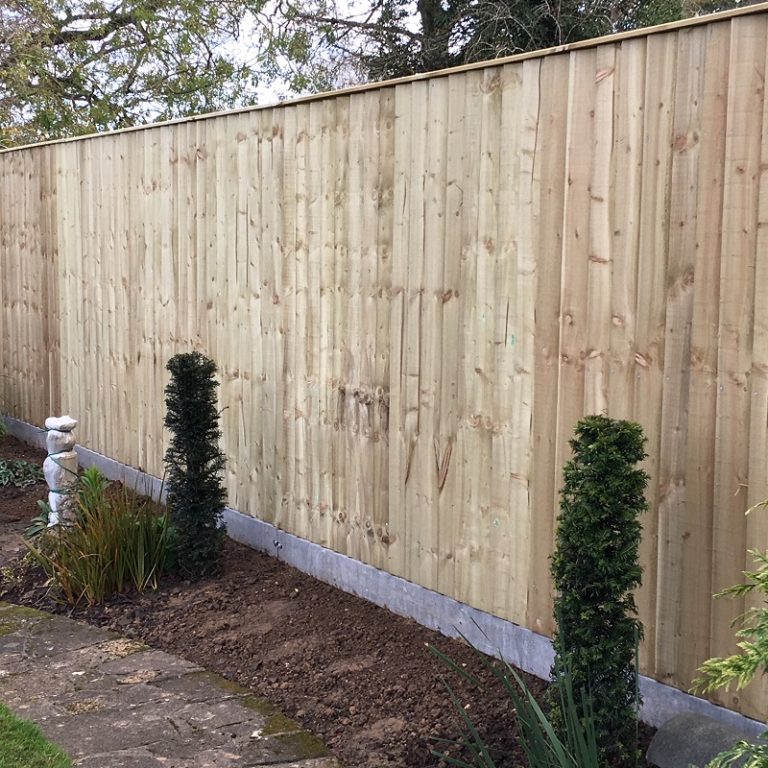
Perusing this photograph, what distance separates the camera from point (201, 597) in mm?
4949

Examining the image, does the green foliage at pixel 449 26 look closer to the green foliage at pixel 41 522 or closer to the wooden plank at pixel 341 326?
the wooden plank at pixel 341 326

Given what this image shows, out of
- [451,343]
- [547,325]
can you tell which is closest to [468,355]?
[451,343]

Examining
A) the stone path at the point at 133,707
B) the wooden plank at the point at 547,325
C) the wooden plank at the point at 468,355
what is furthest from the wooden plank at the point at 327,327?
the wooden plank at the point at 547,325

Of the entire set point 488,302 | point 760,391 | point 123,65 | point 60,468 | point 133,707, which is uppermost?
point 123,65

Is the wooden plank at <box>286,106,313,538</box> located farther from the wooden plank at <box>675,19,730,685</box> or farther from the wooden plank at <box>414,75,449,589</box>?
the wooden plank at <box>675,19,730,685</box>

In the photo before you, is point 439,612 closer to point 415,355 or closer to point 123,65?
point 415,355

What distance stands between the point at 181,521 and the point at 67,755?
1891 mm

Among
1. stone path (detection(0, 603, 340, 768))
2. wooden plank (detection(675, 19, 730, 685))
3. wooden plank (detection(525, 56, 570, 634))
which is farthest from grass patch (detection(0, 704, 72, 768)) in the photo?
wooden plank (detection(675, 19, 730, 685))

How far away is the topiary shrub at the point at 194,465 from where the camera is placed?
16.9ft

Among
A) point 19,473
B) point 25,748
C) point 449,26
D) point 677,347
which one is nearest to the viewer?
point 677,347

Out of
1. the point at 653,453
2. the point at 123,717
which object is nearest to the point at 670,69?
the point at 653,453

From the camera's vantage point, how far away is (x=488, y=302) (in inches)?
155

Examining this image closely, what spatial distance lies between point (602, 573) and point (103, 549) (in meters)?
2.92

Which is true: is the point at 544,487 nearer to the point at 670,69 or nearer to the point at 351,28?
the point at 670,69
